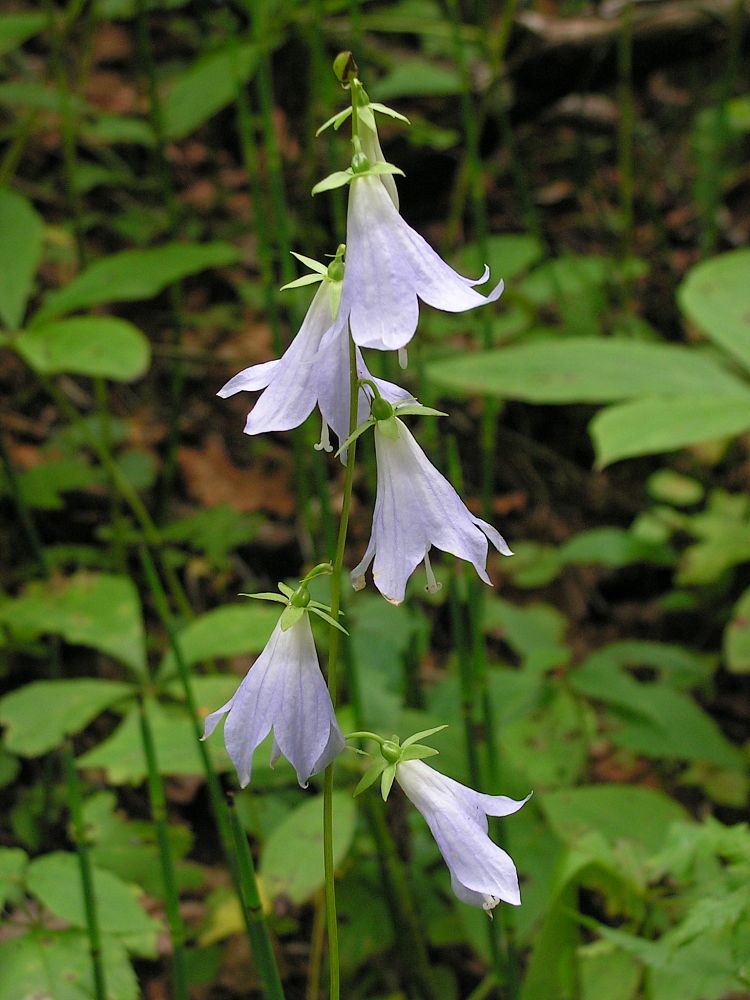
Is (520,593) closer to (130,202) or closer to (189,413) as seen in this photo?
(189,413)

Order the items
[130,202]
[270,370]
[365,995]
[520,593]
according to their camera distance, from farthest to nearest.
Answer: [130,202] < [520,593] < [365,995] < [270,370]

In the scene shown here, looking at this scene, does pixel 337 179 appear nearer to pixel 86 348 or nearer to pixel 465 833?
pixel 465 833

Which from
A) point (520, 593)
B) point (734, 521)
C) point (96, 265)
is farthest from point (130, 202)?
point (734, 521)

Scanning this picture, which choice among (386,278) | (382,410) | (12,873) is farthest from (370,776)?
(12,873)

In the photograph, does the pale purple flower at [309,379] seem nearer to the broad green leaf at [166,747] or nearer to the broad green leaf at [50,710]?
the broad green leaf at [166,747]

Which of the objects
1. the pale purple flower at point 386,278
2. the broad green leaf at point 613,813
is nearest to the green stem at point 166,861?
the pale purple flower at point 386,278

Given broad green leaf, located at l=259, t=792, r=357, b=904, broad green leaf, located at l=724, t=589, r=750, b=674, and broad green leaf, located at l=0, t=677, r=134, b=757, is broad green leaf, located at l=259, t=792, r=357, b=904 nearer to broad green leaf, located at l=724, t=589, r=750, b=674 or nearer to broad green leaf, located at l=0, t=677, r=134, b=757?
broad green leaf, located at l=0, t=677, r=134, b=757

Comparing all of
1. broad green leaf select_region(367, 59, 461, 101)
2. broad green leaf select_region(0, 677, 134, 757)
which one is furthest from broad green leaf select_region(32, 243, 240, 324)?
broad green leaf select_region(0, 677, 134, 757)
